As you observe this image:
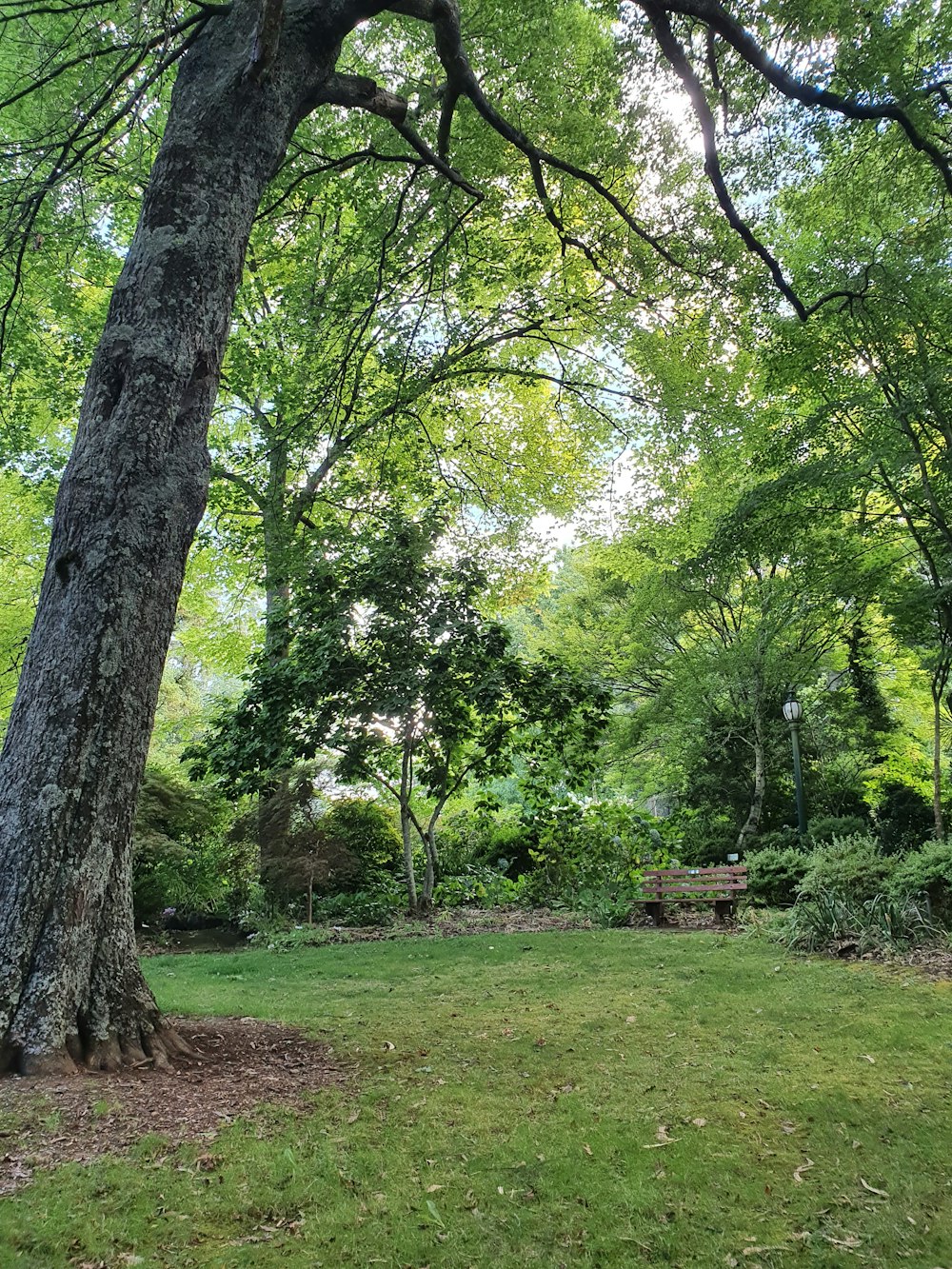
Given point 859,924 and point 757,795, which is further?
point 757,795

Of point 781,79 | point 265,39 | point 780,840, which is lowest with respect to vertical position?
point 780,840

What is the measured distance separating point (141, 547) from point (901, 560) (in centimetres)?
970

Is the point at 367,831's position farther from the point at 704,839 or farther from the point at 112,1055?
the point at 112,1055

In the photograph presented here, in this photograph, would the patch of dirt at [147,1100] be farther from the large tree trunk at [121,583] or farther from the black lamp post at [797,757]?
the black lamp post at [797,757]

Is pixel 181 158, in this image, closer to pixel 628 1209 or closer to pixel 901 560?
pixel 628 1209

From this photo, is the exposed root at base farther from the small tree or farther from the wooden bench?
the wooden bench

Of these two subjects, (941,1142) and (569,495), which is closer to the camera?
(941,1142)

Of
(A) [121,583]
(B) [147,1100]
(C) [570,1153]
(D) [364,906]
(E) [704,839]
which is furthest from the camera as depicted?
(E) [704,839]

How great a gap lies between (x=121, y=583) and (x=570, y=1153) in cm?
289

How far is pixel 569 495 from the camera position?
50.8ft


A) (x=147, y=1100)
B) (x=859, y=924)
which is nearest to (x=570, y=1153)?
(x=147, y=1100)

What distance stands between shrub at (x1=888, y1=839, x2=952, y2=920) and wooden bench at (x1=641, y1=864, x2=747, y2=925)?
7.02ft

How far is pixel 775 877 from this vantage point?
32.2ft

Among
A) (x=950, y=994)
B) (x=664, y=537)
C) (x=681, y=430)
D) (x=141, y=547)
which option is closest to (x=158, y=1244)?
(x=141, y=547)
